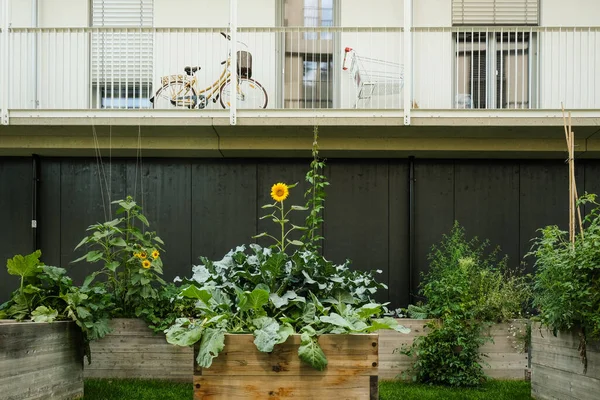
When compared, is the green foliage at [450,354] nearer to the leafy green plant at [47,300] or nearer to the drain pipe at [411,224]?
the drain pipe at [411,224]

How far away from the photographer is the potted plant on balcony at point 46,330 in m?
5.01

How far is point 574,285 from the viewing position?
506 centimetres

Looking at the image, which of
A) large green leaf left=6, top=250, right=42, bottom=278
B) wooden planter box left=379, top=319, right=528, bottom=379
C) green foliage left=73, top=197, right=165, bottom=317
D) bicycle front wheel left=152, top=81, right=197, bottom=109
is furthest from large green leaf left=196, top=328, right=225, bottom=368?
bicycle front wheel left=152, top=81, right=197, bottom=109

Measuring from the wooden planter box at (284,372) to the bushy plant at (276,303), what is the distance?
0.25 ft

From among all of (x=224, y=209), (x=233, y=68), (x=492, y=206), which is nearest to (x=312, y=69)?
(x=233, y=68)

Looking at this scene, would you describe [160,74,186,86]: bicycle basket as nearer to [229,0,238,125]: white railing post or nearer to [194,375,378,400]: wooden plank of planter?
[229,0,238,125]: white railing post

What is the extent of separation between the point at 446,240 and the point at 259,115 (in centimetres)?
345

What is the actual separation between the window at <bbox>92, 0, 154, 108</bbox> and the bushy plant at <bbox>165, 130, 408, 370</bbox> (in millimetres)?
6042

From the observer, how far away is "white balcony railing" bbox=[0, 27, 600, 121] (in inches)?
387

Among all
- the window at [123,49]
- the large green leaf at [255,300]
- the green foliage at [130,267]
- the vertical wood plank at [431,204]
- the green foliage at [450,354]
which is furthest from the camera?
the window at [123,49]

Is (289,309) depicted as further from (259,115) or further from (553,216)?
(553,216)

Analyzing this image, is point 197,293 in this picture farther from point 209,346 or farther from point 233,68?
point 233,68

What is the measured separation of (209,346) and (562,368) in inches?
131

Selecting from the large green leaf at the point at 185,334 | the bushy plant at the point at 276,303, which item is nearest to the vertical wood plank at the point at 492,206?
the bushy plant at the point at 276,303
